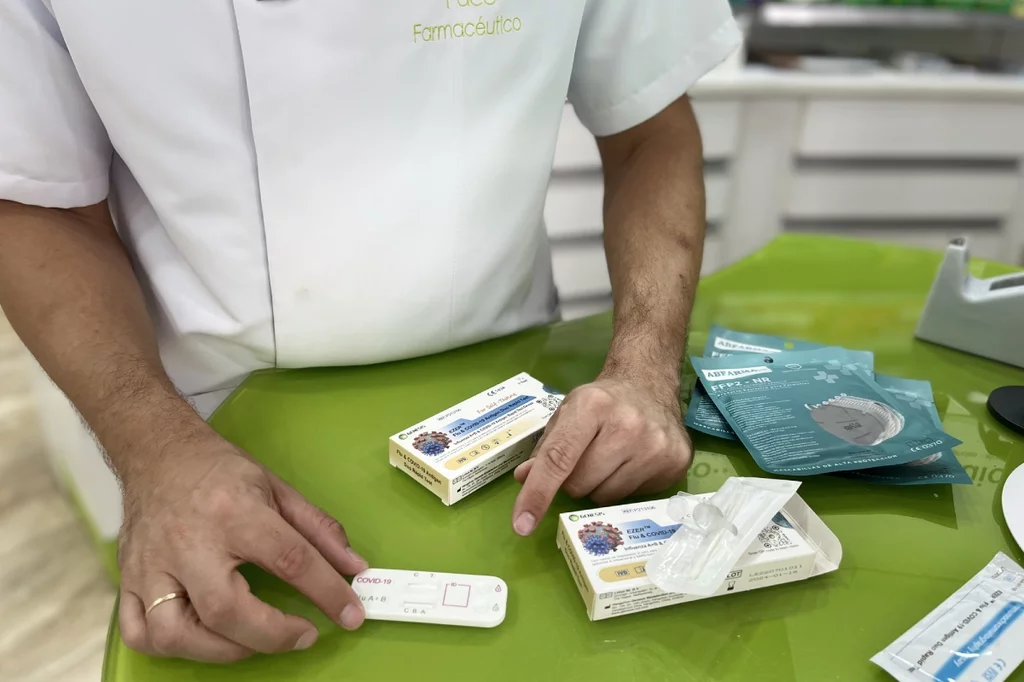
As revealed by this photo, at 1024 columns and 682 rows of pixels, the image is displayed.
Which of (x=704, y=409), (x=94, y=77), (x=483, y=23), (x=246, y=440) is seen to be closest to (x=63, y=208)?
(x=94, y=77)

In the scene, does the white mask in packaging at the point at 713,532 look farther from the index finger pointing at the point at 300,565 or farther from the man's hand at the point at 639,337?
the index finger pointing at the point at 300,565

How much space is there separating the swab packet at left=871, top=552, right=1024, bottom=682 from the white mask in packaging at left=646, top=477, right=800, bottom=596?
0.11 metres

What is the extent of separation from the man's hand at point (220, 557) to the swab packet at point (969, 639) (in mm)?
343

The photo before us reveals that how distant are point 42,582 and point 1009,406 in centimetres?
159

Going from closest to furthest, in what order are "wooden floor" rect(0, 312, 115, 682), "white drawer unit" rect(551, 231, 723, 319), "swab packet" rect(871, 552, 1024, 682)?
1. "swab packet" rect(871, 552, 1024, 682)
2. "wooden floor" rect(0, 312, 115, 682)
3. "white drawer unit" rect(551, 231, 723, 319)

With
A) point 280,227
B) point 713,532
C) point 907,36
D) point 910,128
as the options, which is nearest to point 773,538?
point 713,532

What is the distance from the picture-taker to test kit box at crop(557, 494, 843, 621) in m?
0.51

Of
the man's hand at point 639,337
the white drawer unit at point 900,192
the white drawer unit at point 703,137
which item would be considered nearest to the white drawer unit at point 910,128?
the white drawer unit at point 900,192

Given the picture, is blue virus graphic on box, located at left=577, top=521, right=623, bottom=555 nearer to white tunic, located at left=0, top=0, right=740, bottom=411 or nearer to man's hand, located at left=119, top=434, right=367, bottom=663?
man's hand, located at left=119, top=434, right=367, bottom=663

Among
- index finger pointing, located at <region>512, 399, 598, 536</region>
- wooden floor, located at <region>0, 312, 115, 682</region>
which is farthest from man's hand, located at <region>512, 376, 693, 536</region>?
wooden floor, located at <region>0, 312, 115, 682</region>

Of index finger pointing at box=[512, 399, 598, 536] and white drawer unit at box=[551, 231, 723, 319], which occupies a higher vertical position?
index finger pointing at box=[512, 399, 598, 536]

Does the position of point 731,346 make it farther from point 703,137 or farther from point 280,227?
point 703,137

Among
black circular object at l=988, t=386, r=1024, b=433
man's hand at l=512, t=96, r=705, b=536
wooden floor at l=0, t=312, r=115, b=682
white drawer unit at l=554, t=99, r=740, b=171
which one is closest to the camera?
man's hand at l=512, t=96, r=705, b=536

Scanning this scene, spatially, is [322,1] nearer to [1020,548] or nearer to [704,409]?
[704,409]
